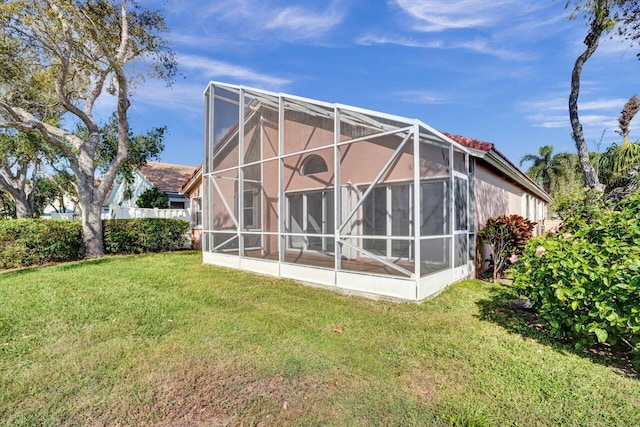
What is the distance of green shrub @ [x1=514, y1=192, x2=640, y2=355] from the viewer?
3.13 metres

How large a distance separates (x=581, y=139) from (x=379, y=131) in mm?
8204

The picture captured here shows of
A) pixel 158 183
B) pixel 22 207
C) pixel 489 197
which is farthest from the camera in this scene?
pixel 158 183

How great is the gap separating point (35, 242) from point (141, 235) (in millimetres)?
3187

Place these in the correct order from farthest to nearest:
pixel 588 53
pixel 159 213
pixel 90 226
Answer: pixel 159 213 → pixel 90 226 → pixel 588 53

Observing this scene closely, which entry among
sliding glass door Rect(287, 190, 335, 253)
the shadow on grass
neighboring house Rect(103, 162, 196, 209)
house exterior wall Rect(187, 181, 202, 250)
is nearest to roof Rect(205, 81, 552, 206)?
sliding glass door Rect(287, 190, 335, 253)

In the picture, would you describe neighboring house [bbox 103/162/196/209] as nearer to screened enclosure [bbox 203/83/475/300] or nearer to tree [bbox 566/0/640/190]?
screened enclosure [bbox 203/83/475/300]

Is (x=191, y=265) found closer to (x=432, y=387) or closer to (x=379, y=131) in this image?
(x=379, y=131)

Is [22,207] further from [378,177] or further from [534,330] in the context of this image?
[534,330]

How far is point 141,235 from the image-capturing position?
12578 millimetres

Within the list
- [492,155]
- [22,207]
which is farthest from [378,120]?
[22,207]

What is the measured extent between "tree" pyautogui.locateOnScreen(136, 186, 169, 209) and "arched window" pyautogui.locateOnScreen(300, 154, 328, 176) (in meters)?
13.9

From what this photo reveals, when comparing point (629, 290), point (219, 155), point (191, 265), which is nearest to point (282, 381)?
point (629, 290)

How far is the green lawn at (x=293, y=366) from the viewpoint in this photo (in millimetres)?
2631

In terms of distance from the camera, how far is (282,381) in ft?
10.2
